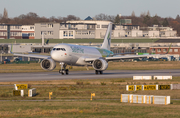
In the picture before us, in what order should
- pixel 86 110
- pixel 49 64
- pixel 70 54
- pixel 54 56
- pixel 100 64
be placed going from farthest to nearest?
pixel 100 64, pixel 49 64, pixel 70 54, pixel 54 56, pixel 86 110

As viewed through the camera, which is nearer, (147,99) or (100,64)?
(147,99)

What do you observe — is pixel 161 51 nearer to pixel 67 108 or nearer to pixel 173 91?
pixel 173 91

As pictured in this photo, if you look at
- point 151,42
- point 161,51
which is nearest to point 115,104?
point 161,51

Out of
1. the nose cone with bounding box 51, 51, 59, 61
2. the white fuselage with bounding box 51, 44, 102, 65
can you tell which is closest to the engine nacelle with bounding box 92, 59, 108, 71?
the white fuselage with bounding box 51, 44, 102, 65

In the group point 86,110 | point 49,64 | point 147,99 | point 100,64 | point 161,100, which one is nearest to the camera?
point 86,110

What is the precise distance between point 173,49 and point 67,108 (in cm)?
15769

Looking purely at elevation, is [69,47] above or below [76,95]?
above

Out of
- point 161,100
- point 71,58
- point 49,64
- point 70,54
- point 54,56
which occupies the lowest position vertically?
point 161,100

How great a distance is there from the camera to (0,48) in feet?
565

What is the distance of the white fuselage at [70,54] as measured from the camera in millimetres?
56188

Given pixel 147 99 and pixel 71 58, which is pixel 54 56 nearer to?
pixel 71 58

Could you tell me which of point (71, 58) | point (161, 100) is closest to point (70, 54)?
point (71, 58)

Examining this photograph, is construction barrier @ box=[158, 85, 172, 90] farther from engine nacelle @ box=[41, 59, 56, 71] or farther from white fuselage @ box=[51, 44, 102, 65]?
engine nacelle @ box=[41, 59, 56, 71]

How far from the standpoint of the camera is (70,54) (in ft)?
188
